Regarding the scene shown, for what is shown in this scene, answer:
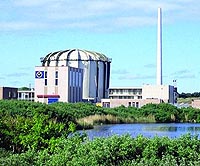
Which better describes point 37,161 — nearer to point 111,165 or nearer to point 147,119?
point 111,165

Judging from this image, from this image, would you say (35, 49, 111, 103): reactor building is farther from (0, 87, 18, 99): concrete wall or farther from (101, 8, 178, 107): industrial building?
(101, 8, 178, 107): industrial building

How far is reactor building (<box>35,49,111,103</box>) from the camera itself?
124812mm

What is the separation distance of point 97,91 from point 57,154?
12530cm

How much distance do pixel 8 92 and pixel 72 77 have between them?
1396 centimetres

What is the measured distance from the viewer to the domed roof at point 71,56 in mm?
138875

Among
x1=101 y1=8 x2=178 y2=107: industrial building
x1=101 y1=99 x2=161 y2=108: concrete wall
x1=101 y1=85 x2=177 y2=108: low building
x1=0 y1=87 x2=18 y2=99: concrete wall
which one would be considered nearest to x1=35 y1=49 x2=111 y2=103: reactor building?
x1=0 y1=87 x2=18 y2=99: concrete wall

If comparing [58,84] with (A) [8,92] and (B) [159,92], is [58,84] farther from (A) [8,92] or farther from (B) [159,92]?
(B) [159,92]

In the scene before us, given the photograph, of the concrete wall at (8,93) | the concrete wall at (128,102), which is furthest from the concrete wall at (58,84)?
the concrete wall at (128,102)

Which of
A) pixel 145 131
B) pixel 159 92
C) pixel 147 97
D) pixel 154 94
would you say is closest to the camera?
pixel 145 131

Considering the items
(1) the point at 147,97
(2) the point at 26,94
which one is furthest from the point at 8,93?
(1) the point at 147,97

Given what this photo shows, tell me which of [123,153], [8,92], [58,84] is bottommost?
[8,92]

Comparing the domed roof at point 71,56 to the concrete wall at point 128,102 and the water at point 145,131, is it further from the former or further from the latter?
the water at point 145,131

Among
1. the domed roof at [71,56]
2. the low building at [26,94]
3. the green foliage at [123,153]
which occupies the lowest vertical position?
the low building at [26,94]

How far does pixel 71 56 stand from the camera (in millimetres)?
139750
